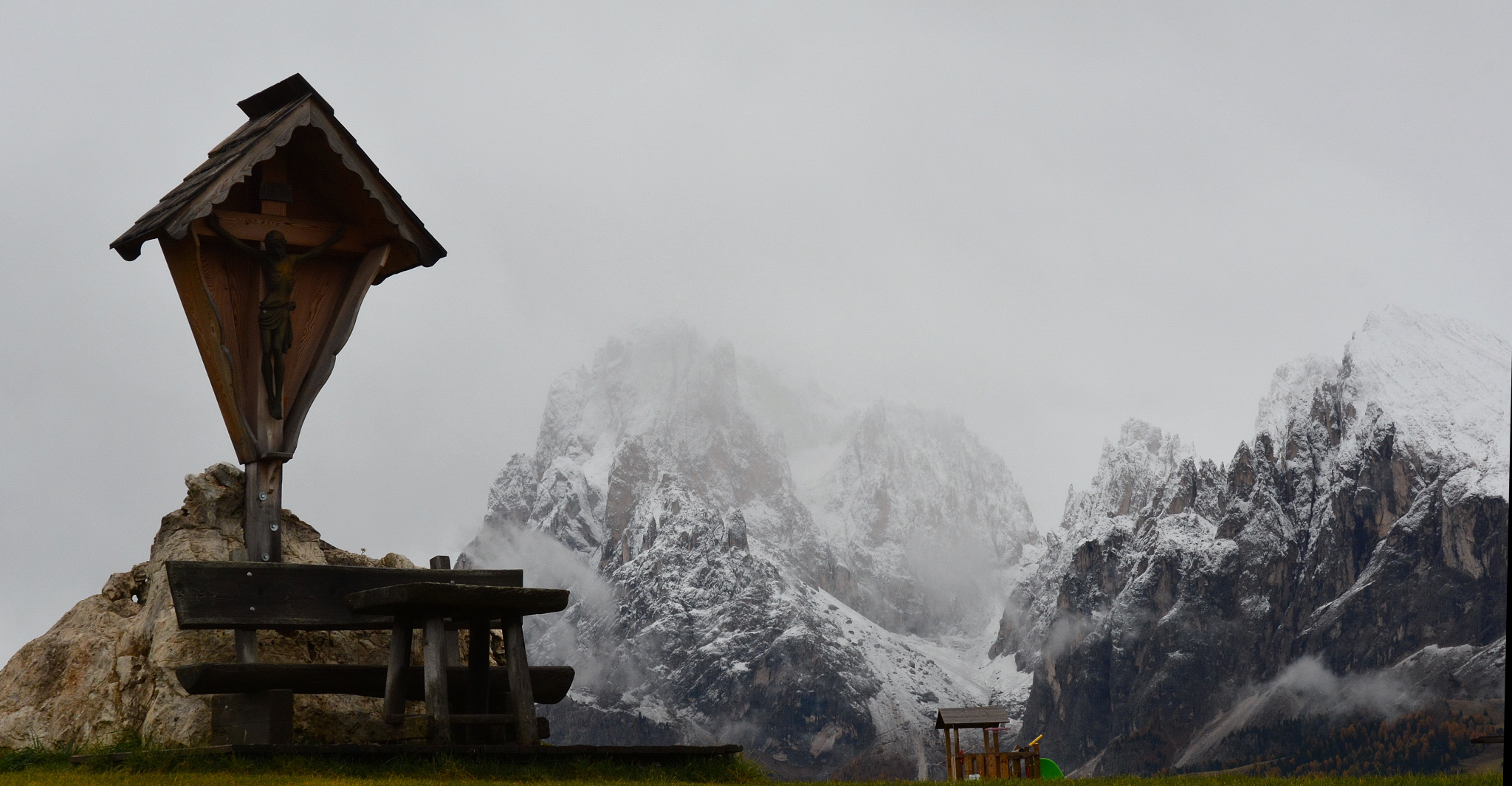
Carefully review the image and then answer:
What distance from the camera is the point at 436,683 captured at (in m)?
12.6

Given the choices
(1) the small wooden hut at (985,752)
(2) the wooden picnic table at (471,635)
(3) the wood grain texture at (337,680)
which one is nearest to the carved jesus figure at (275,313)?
(2) the wooden picnic table at (471,635)

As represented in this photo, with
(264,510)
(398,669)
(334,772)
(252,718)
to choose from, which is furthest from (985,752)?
→ (334,772)

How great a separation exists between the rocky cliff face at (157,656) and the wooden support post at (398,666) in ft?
6.30

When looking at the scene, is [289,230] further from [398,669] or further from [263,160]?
[398,669]

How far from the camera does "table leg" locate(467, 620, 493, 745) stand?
44.3ft

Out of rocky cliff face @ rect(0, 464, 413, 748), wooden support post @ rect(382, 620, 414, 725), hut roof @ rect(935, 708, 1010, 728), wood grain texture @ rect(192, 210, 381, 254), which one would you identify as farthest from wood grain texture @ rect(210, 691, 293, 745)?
hut roof @ rect(935, 708, 1010, 728)

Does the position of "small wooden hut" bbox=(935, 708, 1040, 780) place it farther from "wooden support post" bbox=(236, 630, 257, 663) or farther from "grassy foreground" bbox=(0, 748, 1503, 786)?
"wooden support post" bbox=(236, 630, 257, 663)

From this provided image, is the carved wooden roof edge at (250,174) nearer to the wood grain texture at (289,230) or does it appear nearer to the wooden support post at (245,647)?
the wood grain texture at (289,230)

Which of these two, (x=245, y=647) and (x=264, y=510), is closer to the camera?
(x=245, y=647)

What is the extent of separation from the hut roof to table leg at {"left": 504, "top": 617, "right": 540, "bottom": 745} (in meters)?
39.1

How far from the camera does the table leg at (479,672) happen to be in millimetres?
13492

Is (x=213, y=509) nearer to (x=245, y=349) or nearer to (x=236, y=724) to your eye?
(x=245, y=349)

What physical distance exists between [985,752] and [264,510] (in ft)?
112

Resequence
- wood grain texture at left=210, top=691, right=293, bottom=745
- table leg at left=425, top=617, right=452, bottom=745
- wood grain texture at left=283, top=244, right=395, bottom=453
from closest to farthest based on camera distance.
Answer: table leg at left=425, top=617, right=452, bottom=745 < wood grain texture at left=210, top=691, right=293, bottom=745 < wood grain texture at left=283, top=244, right=395, bottom=453
